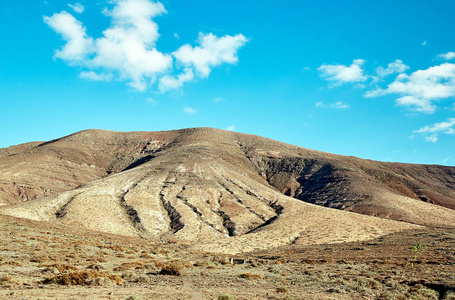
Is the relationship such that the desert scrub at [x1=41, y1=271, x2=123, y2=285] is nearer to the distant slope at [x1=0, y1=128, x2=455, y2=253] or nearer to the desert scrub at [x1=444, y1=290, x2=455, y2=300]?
the desert scrub at [x1=444, y1=290, x2=455, y2=300]

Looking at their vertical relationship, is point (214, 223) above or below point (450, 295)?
below

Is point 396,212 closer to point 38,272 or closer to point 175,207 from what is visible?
point 175,207

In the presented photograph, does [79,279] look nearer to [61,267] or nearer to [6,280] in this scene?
[6,280]

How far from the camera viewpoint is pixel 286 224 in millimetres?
65562

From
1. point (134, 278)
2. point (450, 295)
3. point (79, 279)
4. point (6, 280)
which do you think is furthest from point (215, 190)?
point (6, 280)

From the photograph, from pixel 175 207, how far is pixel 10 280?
53216 mm

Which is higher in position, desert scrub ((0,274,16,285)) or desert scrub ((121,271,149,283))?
desert scrub ((0,274,16,285))

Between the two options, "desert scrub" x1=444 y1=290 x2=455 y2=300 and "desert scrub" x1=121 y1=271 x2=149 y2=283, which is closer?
"desert scrub" x1=444 y1=290 x2=455 y2=300

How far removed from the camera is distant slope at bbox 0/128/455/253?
6119cm

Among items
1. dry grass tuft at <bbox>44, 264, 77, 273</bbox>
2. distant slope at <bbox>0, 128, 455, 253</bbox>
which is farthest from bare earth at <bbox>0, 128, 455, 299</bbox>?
distant slope at <bbox>0, 128, 455, 253</bbox>

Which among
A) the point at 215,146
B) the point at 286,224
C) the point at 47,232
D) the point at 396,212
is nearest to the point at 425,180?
the point at 396,212

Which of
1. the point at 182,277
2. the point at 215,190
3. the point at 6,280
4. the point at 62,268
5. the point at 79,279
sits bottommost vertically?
the point at 182,277

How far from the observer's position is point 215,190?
82500 millimetres

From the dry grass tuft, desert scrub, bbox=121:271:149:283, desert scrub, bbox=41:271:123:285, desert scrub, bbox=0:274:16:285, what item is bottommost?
desert scrub, bbox=121:271:149:283
